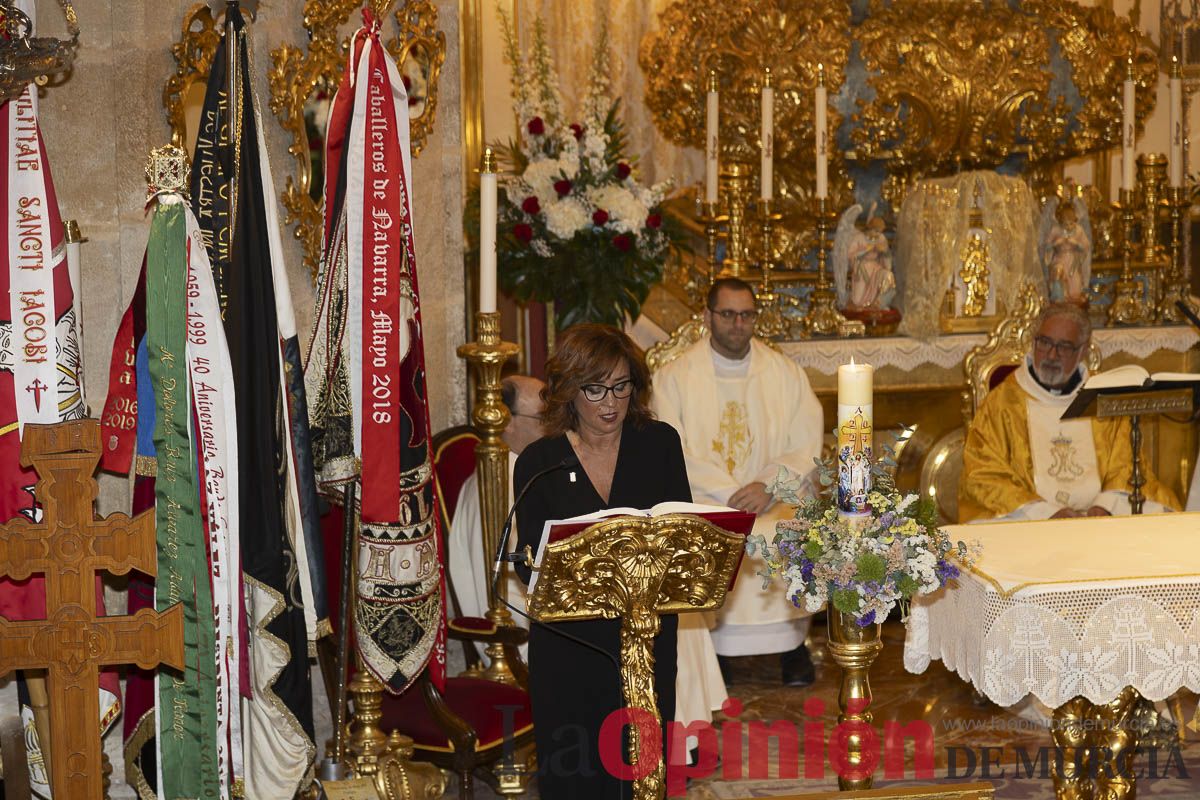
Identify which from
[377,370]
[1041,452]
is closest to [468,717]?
[377,370]

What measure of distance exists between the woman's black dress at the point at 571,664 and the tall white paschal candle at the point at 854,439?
790 mm

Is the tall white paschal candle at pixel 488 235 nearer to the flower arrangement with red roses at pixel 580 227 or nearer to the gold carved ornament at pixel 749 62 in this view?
the flower arrangement with red roses at pixel 580 227

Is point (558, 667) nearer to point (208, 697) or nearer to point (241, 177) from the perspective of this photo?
point (208, 697)

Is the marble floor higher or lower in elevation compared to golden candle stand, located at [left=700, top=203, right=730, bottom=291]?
lower

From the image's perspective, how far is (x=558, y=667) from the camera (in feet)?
14.6

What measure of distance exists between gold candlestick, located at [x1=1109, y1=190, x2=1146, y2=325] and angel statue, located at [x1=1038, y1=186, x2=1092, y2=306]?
7.5 inches

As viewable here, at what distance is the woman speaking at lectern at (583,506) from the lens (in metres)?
4.39

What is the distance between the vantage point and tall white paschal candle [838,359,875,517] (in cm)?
378

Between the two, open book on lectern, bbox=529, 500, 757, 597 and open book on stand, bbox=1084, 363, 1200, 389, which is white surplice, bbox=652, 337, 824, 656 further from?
open book on lectern, bbox=529, 500, 757, 597

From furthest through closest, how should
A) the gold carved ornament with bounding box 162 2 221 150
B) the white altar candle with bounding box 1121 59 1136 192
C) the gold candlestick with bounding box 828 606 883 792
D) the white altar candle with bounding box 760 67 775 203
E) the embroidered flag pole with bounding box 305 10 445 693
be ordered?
the white altar candle with bounding box 1121 59 1136 192 → the white altar candle with bounding box 760 67 775 203 → the gold carved ornament with bounding box 162 2 221 150 → the embroidered flag pole with bounding box 305 10 445 693 → the gold candlestick with bounding box 828 606 883 792

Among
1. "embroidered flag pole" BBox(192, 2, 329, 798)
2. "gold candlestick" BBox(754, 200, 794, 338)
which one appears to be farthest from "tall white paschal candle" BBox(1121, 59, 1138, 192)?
"embroidered flag pole" BBox(192, 2, 329, 798)

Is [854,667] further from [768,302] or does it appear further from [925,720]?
[768,302]

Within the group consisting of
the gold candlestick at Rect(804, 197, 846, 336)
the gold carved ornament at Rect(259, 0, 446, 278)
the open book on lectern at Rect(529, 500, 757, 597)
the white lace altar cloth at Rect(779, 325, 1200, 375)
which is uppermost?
the gold carved ornament at Rect(259, 0, 446, 278)

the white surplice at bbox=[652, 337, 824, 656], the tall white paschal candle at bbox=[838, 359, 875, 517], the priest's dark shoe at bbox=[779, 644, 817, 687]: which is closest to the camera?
the tall white paschal candle at bbox=[838, 359, 875, 517]
